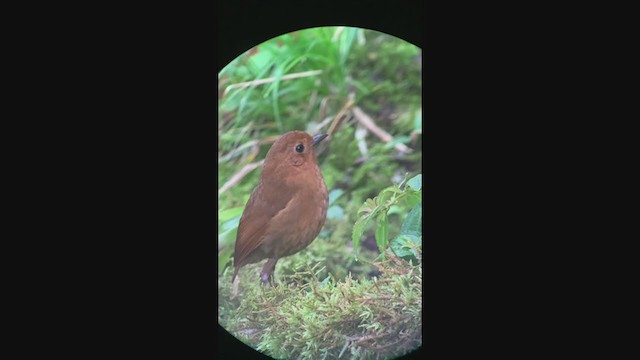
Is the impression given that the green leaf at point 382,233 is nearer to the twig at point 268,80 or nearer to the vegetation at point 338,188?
the vegetation at point 338,188

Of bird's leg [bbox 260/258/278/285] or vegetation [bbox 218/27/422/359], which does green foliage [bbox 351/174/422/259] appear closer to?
vegetation [bbox 218/27/422/359]

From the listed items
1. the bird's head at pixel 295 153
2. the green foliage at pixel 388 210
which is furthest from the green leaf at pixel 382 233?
the bird's head at pixel 295 153

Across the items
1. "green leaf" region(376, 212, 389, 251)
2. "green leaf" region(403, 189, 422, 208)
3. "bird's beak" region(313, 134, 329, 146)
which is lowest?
"green leaf" region(376, 212, 389, 251)

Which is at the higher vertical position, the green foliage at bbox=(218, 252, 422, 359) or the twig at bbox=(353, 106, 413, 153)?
the twig at bbox=(353, 106, 413, 153)

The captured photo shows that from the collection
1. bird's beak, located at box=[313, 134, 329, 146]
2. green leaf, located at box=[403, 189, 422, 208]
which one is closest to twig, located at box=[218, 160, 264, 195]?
bird's beak, located at box=[313, 134, 329, 146]

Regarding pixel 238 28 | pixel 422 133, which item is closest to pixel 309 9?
pixel 238 28
